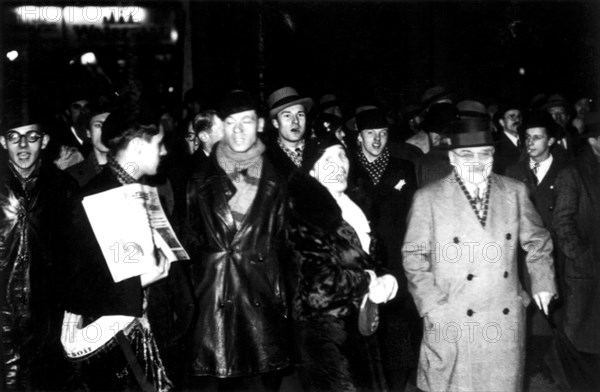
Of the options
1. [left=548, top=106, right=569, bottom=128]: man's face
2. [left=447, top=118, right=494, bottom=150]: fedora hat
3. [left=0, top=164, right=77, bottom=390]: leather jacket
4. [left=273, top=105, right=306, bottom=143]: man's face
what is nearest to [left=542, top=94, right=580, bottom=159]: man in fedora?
[left=548, top=106, right=569, bottom=128]: man's face

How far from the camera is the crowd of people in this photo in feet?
17.0

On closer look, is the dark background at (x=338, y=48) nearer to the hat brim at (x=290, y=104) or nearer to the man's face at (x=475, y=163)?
the hat brim at (x=290, y=104)

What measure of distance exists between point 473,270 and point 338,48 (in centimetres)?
756

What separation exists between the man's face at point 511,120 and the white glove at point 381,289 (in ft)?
14.4

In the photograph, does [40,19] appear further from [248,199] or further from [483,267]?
[483,267]

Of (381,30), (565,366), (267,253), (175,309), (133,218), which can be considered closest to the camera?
(133,218)

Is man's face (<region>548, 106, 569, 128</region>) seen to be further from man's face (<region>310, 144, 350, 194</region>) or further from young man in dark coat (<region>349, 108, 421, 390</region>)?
man's face (<region>310, 144, 350, 194</region>)

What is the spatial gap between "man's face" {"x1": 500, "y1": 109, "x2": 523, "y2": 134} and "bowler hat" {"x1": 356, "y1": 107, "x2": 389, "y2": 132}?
2.52 metres

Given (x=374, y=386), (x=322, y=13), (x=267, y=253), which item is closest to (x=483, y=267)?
(x=374, y=386)

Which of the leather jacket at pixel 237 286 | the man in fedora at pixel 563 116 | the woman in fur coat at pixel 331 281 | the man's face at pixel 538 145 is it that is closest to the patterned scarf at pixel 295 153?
the leather jacket at pixel 237 286

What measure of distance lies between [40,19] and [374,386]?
866 cm

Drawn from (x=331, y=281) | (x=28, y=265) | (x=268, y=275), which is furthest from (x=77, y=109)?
(x=331, y=281)

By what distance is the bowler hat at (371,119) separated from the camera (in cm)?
738

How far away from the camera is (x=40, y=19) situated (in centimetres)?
1215
